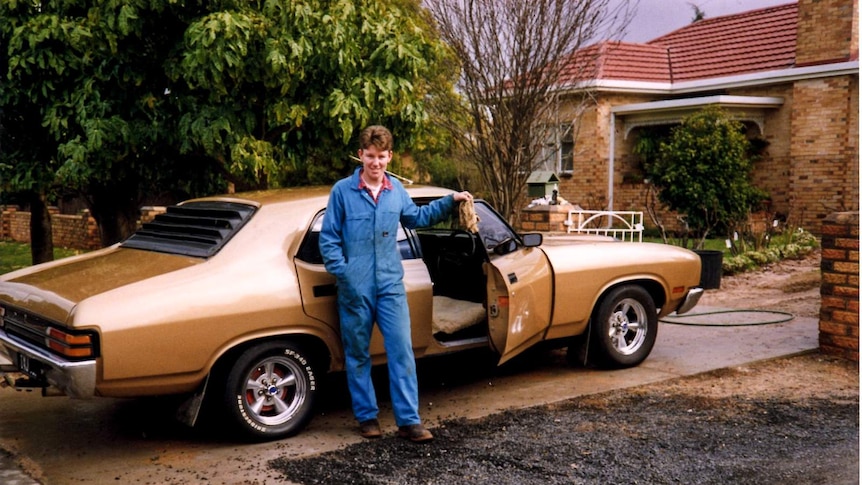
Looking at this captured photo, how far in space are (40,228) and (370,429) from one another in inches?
334

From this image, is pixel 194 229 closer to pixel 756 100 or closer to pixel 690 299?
pixel 690 299

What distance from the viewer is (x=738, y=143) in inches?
628

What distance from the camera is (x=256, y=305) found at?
503 cm

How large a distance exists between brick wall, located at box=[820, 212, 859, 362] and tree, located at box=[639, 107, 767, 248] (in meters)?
7.31

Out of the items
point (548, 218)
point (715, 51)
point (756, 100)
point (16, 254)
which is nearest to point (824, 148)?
point (756, 100)

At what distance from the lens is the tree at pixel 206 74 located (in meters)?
7.72

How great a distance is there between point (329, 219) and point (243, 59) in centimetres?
323

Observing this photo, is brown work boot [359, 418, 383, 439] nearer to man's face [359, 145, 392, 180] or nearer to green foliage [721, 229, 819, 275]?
man's face [359, 145, 392, 180]

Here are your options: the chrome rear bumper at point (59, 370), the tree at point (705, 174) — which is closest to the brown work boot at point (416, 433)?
the chrome rear bumper at point (59, 370)

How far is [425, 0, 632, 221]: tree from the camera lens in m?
11.9

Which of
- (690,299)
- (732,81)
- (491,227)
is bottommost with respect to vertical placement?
(690,299)

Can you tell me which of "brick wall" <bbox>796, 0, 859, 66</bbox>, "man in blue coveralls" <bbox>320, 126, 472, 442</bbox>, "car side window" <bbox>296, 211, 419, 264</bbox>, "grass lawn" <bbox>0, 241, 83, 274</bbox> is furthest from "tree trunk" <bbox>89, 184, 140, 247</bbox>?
"brick wall" <bbox>796, 0, 859, 66</bbox>

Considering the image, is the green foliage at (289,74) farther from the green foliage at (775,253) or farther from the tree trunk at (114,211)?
the green foliage at (775,253)

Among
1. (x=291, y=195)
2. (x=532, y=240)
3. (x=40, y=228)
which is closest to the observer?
(x=291, y=195)
